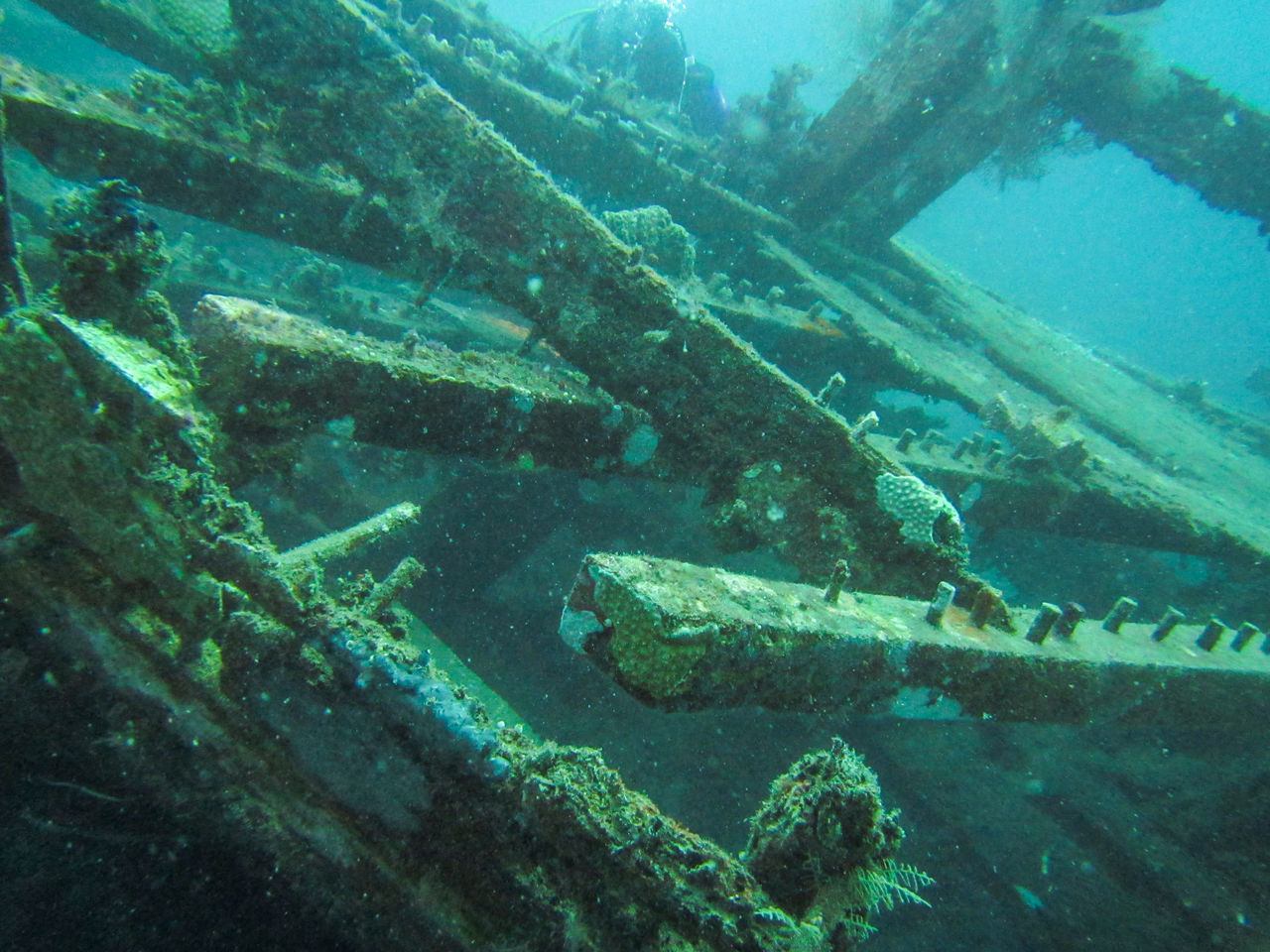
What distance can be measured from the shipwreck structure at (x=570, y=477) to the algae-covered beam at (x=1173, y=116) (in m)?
0.06

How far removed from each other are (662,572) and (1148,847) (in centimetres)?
581

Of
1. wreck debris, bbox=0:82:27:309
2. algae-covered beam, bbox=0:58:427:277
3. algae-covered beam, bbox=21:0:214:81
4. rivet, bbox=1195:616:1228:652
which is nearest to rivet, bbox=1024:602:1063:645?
rivet, bbox=1195:616:1228:652

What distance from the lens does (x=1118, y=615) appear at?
14.9 ft

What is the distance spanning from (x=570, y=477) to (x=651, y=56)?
545 inches

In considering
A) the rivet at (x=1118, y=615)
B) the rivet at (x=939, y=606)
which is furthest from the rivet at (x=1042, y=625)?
the rivet at (x=1118, y=615)

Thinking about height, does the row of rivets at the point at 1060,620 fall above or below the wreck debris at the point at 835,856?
above

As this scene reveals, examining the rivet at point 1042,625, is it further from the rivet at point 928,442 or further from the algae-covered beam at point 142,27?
the algae-covered beam at point 142,27

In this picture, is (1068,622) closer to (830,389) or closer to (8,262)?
(830,389)

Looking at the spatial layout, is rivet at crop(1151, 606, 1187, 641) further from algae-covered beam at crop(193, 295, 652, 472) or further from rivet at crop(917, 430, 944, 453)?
algae-covered beam at crop(193, 295, 652, 472)

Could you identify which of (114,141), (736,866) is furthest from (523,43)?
(736,866)

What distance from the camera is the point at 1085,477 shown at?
23.1 ft

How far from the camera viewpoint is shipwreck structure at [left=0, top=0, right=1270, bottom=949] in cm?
202

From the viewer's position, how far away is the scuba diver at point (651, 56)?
1424 cm

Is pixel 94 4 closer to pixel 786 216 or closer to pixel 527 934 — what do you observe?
pixel 786 216
